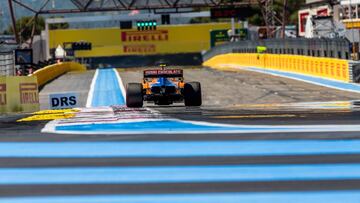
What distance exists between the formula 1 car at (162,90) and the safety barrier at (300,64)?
43.1 ft

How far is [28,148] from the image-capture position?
8.45 meters

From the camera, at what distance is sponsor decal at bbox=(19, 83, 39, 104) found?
18.0 meters

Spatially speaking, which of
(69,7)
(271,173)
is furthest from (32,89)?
(69,7)

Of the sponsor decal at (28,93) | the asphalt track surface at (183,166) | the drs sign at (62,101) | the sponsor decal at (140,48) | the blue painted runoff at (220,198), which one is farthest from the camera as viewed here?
the sponsor decal at (140,48)

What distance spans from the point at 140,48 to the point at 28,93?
72048mm

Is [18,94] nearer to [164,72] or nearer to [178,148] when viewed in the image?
[164,72]

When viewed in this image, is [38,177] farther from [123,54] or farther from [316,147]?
[123,54]

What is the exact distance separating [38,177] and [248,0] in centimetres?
5542

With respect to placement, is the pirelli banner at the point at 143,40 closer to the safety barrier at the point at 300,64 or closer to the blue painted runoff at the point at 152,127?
the safety barrier at the point at 300,64

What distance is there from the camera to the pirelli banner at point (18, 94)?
17.6m

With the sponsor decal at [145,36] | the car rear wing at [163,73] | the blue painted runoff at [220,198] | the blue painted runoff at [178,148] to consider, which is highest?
the sponsor decal at [145,36]

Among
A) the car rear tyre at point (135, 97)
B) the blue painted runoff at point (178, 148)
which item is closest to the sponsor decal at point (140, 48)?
the car rear tyre at point (135, 97)

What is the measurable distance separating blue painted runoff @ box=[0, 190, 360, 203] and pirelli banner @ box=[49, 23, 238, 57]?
83.1 metres

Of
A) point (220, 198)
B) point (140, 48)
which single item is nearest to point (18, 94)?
point (220, 198)
